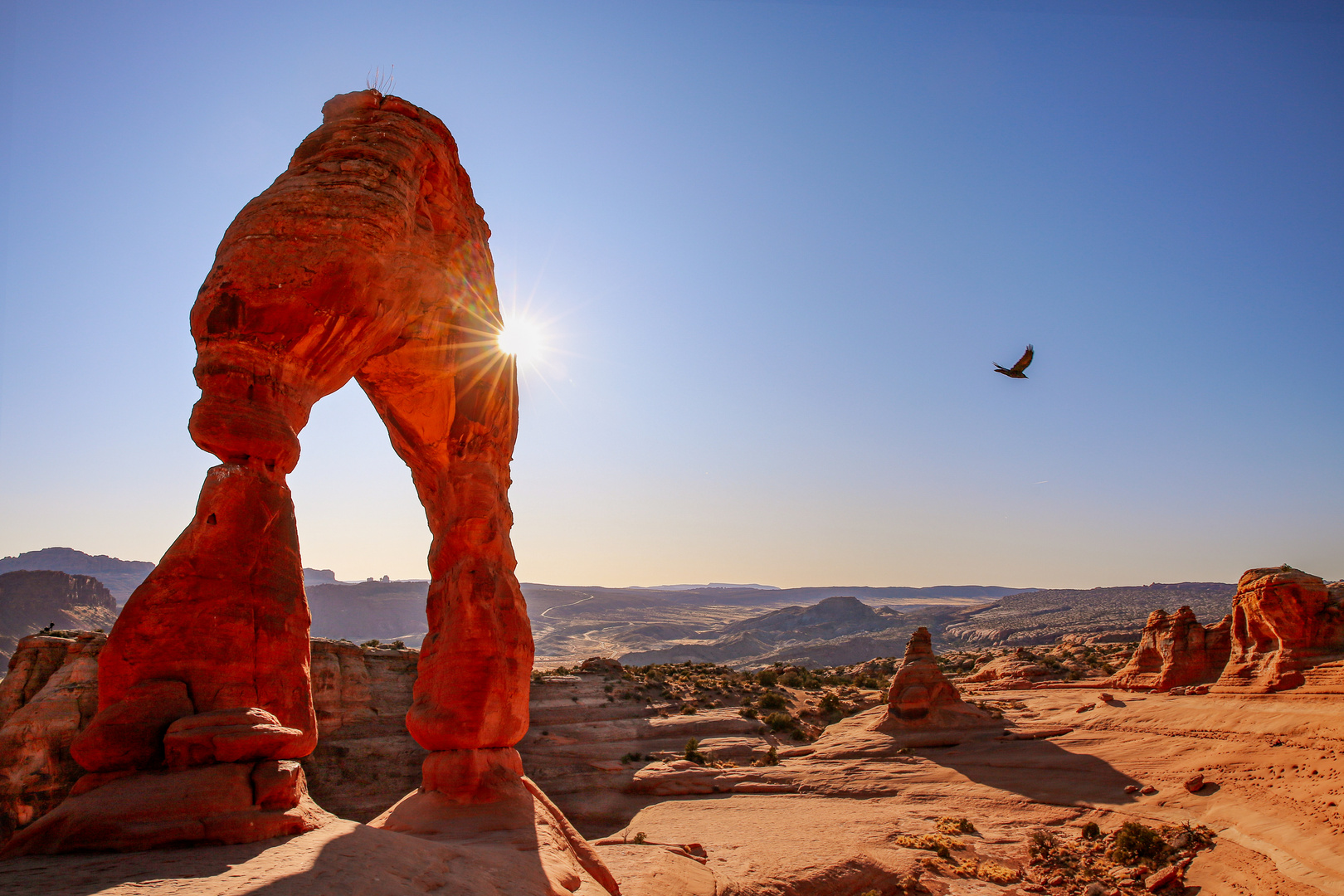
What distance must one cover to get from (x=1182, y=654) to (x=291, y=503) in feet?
105

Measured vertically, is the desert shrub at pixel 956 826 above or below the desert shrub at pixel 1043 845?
below

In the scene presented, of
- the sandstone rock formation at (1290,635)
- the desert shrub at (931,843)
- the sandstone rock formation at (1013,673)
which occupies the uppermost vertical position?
the sandstone rock formation at (1290,635)

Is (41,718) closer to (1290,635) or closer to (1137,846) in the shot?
(1137,846)

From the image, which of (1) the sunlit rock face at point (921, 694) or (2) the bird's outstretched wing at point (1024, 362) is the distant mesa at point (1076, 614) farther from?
(2) the bird's outstretched wing at point (1024, 362)

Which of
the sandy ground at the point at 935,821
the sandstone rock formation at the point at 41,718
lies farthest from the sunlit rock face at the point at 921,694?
the sandstone rock formation at the point at 41,718

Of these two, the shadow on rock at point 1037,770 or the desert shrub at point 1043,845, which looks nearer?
the desert shrub at point 1043,845

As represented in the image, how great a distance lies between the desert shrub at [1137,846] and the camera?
44.4ft

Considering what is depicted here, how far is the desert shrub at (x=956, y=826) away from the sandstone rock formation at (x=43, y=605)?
92714 mm

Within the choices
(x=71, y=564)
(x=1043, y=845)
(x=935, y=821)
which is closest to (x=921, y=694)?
(x=935, y=821)

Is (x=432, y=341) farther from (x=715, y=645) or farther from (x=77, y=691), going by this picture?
(x=715, y=645)

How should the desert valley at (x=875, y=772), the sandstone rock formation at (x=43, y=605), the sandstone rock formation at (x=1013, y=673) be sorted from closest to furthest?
the desert valley at (x=875, y=772) → the sandstone rock formation at (x=1013, y=673) → the sandstone rock formation at (x=43, y=605)

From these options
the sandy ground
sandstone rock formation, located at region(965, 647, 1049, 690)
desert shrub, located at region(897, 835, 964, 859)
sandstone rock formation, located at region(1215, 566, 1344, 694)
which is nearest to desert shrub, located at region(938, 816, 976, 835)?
the sandy ground

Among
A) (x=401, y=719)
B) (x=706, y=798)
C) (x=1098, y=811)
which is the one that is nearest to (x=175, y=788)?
(x=706, y=798)

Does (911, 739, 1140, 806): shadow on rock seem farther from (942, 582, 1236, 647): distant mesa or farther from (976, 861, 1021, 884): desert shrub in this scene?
(942, 582, 1236, 647): distant mesa
